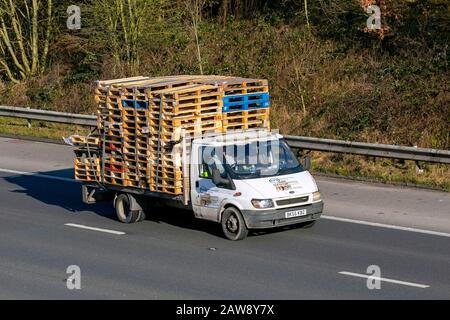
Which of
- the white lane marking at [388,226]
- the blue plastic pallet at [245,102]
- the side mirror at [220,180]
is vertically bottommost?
the white lane marking at [388,226]

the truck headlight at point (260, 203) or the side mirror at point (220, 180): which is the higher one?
the side mirror at point (220, 180)

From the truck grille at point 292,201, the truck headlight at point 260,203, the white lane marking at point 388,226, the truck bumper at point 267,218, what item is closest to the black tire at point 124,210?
the truck bumper at point 267,218

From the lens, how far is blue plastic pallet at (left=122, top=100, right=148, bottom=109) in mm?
17938

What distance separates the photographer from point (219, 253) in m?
16.3

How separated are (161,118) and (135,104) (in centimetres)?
70


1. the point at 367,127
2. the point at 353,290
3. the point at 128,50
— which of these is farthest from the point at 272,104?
the point at 353,290

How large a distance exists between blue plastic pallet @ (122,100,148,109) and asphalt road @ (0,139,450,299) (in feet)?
6.98

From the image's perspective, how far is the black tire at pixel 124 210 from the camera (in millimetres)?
18578

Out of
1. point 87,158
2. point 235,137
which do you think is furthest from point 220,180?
point 87,158

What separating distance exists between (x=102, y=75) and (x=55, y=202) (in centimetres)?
1326

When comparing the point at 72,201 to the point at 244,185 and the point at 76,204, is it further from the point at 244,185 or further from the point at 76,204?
the point at 244,185

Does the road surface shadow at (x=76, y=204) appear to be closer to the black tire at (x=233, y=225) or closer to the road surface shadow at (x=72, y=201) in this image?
the road surface shadow at (x=72, y=201)

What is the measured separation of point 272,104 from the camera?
93.0ft
